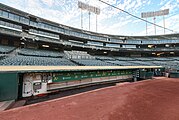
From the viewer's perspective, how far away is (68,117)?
219 inches

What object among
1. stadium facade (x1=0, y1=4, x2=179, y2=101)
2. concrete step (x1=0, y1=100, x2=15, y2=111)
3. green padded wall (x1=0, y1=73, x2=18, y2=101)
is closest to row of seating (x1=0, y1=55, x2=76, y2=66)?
stadium facade (x1=0, y1=4, x2=179, y2=101)

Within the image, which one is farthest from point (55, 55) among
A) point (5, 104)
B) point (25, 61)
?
point (5, 104)

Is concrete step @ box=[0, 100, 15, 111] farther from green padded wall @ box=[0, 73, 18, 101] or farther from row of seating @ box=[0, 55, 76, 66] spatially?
row of seating @ box=[0, 55, 76, 66]

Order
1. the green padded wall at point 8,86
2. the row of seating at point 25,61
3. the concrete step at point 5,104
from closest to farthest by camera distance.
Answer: the concrete step at point 5,104, the green padded wall at point 8,86, the row of seating at point 25,61

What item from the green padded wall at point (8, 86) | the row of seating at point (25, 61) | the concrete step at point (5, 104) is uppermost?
the row of seating at point (25, 61)

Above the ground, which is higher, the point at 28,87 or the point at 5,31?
the point at 5,31

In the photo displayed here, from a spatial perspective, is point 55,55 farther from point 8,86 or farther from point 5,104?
point 5,104

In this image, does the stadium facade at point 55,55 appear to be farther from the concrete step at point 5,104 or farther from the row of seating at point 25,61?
the concrete step at point 5,104

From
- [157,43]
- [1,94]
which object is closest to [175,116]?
[1,94]

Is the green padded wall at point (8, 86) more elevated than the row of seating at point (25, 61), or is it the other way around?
the row of seating at point (25, 61)

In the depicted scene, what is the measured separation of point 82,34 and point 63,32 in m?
6.72

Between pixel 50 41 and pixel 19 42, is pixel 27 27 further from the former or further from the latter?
pixel 50 41

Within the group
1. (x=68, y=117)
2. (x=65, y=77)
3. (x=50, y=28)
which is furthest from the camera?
(x=50, y=28)

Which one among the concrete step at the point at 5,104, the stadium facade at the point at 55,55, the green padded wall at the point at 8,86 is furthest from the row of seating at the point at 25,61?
the concrete step at the point at 5,104
